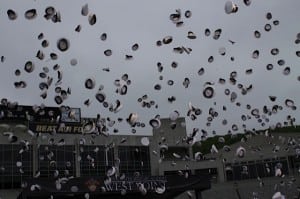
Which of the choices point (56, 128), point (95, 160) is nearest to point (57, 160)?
point (95, 160)

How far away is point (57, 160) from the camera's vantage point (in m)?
53.6

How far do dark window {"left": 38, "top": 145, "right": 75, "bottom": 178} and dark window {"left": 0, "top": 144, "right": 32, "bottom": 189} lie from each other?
4.58 feet

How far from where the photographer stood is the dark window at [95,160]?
5553 cm

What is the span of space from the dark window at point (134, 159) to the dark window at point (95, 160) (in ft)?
5.00

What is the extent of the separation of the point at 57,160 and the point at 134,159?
10.5m

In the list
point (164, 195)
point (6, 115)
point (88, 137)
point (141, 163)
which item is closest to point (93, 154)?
point (88, 137)

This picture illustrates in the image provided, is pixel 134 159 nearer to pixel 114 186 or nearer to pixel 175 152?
pixel 175 152

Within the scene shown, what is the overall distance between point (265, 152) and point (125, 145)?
61.0ft

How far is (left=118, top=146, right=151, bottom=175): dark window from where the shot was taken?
191ft

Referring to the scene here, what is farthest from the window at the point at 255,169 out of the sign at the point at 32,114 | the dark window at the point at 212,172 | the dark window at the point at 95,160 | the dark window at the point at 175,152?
the sign at the point at 32,114

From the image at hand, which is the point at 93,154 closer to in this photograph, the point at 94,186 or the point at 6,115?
the point at 6,115

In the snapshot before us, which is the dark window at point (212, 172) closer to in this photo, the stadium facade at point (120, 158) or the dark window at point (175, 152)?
the stadium facade at point (120, 158)

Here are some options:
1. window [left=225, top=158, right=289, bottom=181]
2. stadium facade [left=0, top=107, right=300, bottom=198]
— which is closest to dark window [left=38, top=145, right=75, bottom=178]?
stadium facade [left=0, top=107, right=300, bottom=198]

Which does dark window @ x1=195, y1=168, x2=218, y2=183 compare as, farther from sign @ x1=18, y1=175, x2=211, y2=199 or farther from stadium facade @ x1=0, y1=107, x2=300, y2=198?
sign @ x1=18, y1=175, x2=211, y2=199
